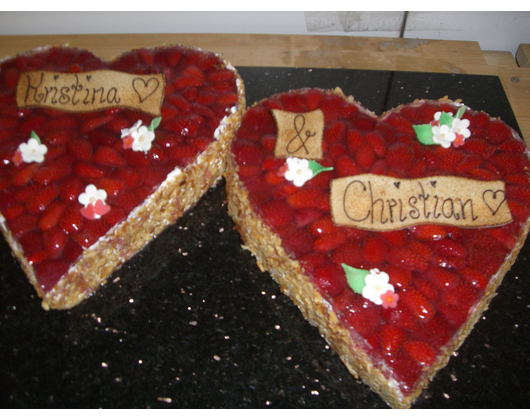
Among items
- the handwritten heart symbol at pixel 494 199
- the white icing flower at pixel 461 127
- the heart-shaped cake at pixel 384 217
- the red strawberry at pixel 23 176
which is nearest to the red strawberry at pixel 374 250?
the heart-shaped cake at pixel 384 217

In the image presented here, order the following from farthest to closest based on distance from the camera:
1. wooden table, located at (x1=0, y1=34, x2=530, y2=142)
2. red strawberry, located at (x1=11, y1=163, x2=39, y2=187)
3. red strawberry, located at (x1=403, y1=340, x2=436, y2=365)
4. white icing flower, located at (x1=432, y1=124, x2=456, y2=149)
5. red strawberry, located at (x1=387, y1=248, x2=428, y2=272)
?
wooden table, located at (x1=0, y1=34, x2=530, y2=142) < white icing flower, located at (x1=432, y1=124, x2=456, y2=149) < red strawberry, located at (x1=11, y1=163, x2=39, y2=187) < red strawberry, located at (x1=387, y1=248, x2=428, y2=272) < red strawberry, located at (x1=403, y1=340, x2=436, y2=365)

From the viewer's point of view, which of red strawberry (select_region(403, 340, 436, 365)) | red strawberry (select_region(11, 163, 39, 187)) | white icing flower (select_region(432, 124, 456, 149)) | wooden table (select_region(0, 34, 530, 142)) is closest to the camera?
red strawberry (select_region(403, 340, 436, 365))

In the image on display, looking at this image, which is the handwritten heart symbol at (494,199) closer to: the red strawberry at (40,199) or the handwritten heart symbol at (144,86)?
the handwritten heart symbol at (144,86)

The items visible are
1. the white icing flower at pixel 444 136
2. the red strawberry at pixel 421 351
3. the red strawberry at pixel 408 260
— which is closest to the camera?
the red strawberry at pixel 421 351

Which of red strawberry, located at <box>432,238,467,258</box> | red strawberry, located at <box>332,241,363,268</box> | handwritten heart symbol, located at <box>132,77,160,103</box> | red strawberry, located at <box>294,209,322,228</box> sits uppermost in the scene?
handwritten heart symbol, located at <box>132,77,160,103</box>

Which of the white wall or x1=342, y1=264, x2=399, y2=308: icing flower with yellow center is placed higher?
the white wall

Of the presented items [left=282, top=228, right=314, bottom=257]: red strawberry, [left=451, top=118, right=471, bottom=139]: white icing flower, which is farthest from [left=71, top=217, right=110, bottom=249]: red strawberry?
[left=451, top=118, right=471, bottom=139]: white icing flower

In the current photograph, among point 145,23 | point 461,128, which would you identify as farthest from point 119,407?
point 145,23

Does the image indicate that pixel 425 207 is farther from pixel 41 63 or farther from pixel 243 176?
pixel 41 63

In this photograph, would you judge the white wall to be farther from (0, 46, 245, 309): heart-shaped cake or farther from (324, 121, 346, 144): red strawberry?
(324, 121, 346, 144): red strawberry
